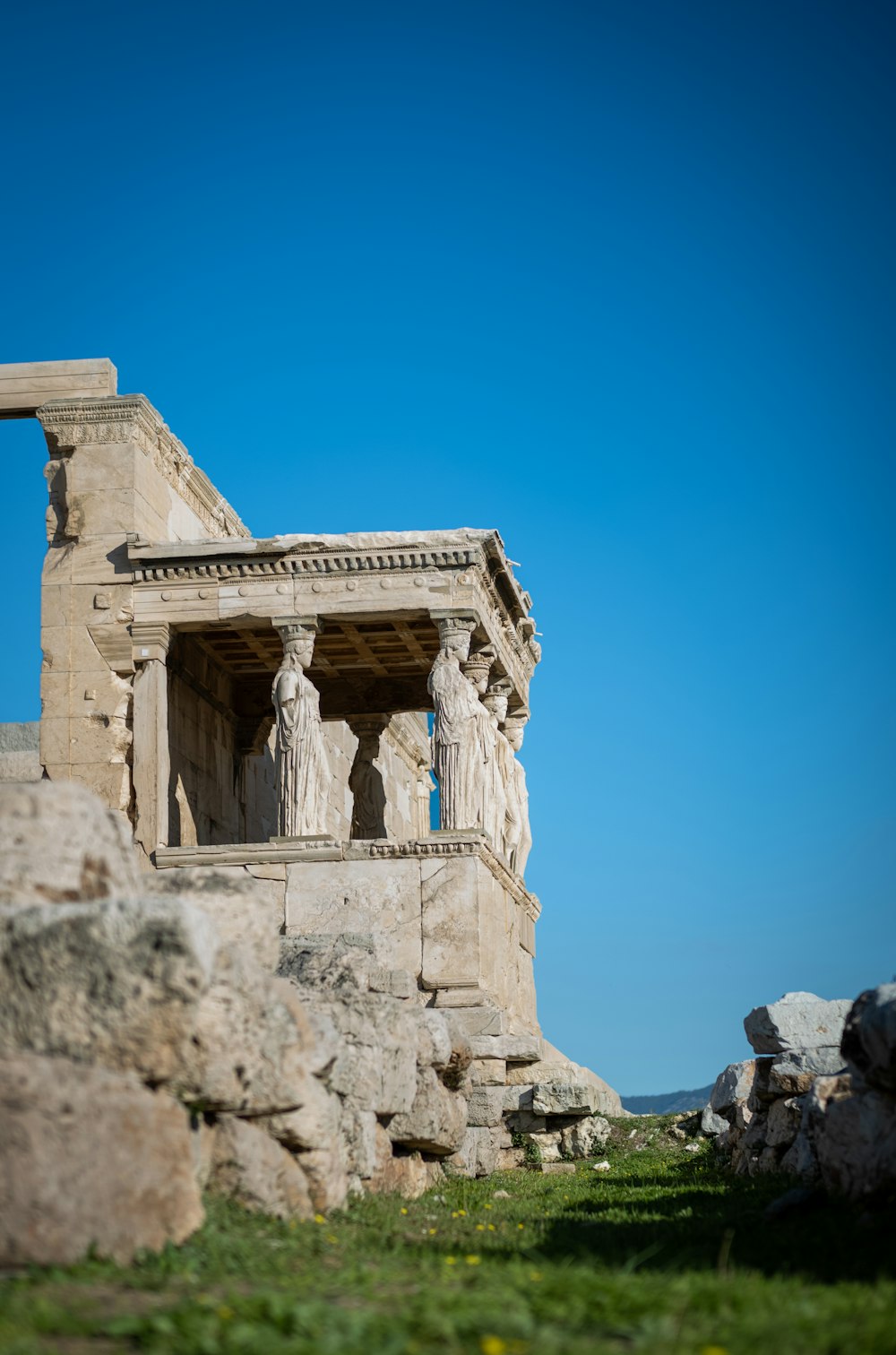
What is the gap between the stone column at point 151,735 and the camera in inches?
716

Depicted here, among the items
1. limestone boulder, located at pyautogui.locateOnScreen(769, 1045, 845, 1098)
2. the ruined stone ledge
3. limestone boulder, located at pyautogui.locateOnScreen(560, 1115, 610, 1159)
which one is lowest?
limestone boulder, located at pyautogui.locateOnScreen(560, 1115, 610, 1159)

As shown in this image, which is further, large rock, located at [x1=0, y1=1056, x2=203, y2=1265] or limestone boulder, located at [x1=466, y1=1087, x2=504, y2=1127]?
limestone boulder, located at [x1=466, y1=1087, x2=504, y2=1127]

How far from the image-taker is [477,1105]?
15.1 meters

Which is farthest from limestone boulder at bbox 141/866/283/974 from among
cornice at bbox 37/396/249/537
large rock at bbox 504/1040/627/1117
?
cornice at bbox 37/396/249/537

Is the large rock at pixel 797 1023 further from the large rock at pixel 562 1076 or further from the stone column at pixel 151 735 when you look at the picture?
the stone column at pixel 151 735

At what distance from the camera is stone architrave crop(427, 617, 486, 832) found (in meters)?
17.9

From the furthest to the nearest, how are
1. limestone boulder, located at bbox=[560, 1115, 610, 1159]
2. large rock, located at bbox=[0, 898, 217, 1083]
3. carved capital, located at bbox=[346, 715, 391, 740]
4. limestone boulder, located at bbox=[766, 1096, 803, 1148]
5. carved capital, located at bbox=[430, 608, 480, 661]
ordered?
carved capital, located at bbox=[346, 715, 391, 740], carved capital, located at bbox=[430, 608, 480, 661], limestone boulder, located at bbox=[560, 1115, 610, 1159], limestone boulder, located at bbox=[766, 1096, 803, 1148], large rock, located at bbox=[0, 898, 217, 1083]

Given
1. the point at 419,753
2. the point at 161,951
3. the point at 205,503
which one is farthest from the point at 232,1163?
the point at 419,753

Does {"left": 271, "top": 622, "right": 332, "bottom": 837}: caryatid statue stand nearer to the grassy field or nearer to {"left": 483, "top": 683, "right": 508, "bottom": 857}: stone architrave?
{"left": 483, "top": 683, "right": 508, "bottom": 857}: stone architrave

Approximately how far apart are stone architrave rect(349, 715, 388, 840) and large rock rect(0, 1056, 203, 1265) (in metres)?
16.1

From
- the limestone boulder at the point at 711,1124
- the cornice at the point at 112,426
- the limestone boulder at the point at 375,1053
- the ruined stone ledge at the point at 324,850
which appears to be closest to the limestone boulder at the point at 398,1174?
the limestone boulder at the point at 375,1053

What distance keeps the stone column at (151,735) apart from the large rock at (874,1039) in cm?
1147

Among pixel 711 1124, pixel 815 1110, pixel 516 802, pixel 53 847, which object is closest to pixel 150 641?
pixel 516 802

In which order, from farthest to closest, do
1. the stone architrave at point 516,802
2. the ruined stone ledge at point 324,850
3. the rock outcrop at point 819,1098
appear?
1. the stone architrave at point 516,802
2. the ruined stone ledge at point 324,850
3. the rock outcrop at point 819,1098
